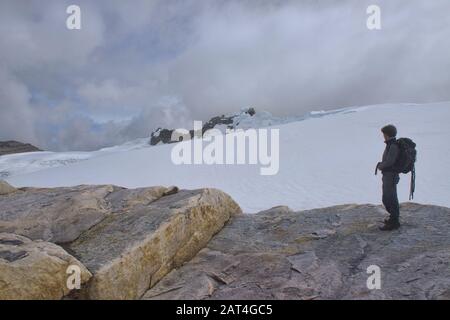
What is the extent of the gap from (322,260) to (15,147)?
20008 cm

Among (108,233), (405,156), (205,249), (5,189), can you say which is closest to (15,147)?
(5,189)

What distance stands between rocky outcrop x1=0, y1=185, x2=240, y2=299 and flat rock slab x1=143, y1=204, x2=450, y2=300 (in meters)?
0.40

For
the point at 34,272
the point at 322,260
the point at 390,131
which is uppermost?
the point at 390,131

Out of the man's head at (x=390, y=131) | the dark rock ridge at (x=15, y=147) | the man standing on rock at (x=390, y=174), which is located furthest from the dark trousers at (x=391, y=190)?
the dark rock ridge at (x=15, y=147)

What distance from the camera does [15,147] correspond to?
179 m

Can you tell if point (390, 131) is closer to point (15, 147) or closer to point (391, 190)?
point (391, 190)

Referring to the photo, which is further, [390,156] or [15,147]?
[15,147]

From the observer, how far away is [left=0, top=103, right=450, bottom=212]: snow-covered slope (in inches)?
734

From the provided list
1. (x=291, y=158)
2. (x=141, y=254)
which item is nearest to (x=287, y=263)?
(x=141, y=254)

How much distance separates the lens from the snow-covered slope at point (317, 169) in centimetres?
1864

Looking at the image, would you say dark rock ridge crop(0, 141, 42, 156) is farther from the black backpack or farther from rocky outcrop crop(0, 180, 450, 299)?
the black backpack

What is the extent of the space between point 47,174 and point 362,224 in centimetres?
3752

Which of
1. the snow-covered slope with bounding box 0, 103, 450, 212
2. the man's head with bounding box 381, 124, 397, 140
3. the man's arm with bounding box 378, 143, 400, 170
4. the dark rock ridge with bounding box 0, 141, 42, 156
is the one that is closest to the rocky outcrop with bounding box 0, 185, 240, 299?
the man's arm with bounding box 378, 143, 400, 170

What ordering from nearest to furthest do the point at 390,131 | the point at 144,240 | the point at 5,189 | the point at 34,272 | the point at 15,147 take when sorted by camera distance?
1. the point at 34,272
2. the point at 144,240
3. the point at 390,131
4. the point at 5,189
5. the point at 15,147
